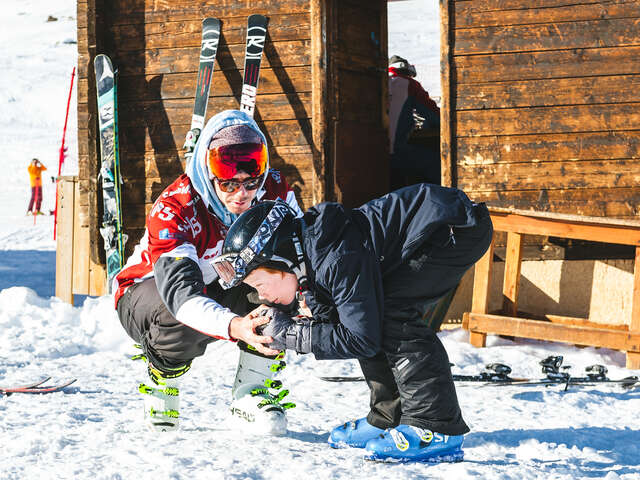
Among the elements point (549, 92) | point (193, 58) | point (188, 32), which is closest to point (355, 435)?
point (549, 92)

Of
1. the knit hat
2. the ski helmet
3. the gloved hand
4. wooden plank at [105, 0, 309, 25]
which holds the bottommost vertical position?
the gloved hand

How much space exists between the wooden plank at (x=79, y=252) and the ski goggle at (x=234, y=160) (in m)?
4.69

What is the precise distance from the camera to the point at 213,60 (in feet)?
22.4

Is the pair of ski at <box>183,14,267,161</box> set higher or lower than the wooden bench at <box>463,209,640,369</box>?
higher

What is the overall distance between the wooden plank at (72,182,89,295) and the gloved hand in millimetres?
5196

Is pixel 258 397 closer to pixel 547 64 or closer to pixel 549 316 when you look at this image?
pixel 549 316

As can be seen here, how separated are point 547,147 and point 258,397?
392 cm

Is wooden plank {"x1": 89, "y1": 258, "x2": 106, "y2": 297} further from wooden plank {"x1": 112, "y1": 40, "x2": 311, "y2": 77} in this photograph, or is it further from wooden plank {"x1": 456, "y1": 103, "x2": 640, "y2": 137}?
wooden plank {"x1": 456, "y1": 103, "x2": 640, "y2": 137}

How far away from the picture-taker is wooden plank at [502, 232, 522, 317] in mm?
5832

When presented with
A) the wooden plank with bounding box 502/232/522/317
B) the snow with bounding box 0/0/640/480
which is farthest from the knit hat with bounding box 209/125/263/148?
the wooden plank with bounding box 502/232/522/317

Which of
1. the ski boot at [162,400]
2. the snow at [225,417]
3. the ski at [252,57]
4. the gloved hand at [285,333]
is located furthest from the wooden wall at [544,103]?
the gloved hand at [285,333]

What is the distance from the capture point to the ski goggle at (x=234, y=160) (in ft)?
10.0

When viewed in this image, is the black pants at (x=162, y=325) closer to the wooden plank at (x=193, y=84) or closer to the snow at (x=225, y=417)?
the snow at (x=225, y=417)

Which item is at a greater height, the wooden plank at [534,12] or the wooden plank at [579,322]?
the wooden plank at [534,12]
